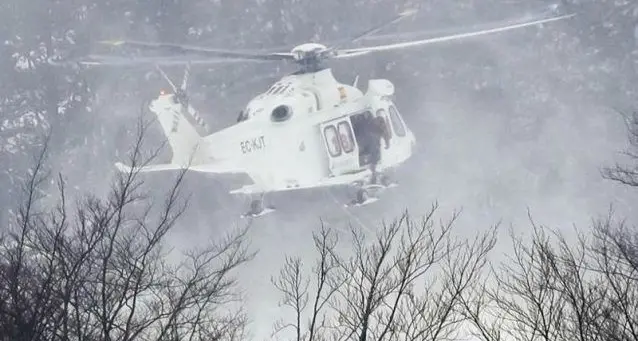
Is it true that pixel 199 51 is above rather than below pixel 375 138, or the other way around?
above

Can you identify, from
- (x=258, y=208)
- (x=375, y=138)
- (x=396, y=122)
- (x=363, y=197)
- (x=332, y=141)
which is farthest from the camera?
(x=396, y=122)

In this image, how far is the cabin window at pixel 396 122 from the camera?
23.9m

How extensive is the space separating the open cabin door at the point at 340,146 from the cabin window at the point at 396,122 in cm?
145

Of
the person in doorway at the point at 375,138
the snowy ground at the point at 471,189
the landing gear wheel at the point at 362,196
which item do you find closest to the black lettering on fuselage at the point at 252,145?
the person in doorway at the point at 375,138

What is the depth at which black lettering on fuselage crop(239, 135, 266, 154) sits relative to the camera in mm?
22672

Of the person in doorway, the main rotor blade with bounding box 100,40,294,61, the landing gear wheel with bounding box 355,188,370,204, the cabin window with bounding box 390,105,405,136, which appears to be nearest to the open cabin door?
the person in doorway

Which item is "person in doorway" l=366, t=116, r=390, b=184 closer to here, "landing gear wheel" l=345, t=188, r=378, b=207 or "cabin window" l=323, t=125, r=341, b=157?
"landing gear wheel" l=345, t=188, r=378, b=207

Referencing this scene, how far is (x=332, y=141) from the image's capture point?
2288 cm

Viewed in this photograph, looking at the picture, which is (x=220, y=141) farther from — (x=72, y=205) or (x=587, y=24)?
(x=587, y=24)

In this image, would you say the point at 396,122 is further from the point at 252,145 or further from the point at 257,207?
the point at 257,207

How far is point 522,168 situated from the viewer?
33.0m

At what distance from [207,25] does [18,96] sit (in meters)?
8.02

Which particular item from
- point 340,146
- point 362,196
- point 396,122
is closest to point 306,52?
point 340,146

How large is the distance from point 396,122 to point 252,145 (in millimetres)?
4132
